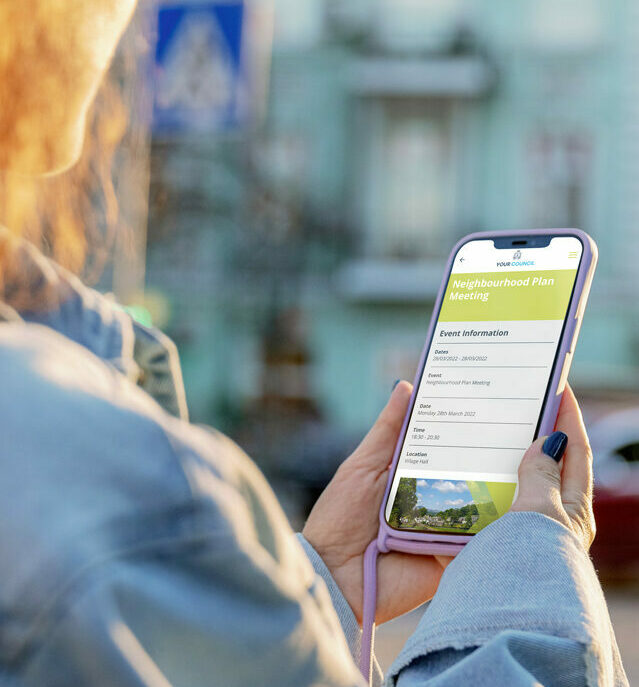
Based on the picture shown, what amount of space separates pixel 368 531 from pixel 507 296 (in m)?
0.40

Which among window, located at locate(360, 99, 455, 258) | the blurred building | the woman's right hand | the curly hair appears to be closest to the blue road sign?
the curly hair

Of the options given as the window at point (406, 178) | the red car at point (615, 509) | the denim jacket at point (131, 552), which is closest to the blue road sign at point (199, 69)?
the red car at point (615, 509)

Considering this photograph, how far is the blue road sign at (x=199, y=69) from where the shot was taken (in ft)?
19.3

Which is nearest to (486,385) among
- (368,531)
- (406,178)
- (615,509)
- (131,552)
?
(368,531)

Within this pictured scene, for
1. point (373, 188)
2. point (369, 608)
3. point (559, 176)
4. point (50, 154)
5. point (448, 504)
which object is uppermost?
point (50, 154)

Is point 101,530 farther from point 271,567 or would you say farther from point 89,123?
point 89,123

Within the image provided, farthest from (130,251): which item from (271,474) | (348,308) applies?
(348,308)

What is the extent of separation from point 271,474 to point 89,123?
1079 centimetres

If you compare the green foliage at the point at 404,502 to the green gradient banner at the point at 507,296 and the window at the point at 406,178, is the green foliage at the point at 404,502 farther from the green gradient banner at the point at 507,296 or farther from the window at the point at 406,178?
the window at the point at 406,178

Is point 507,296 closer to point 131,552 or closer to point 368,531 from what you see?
point 368,531

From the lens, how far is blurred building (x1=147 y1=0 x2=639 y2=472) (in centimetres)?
1583

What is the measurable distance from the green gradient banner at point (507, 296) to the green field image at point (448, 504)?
261 millimetres

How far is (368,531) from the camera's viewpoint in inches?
61.7

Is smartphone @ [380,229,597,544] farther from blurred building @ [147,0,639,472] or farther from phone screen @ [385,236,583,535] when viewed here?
blurred building @ [147,0,639,472]
